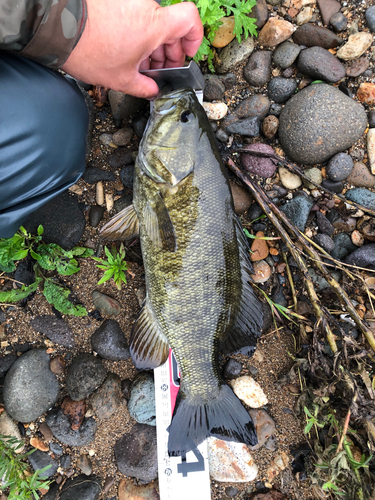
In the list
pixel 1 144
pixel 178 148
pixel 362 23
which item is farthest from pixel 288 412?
pixel 362 23

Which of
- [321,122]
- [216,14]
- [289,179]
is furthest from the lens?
[289,179]

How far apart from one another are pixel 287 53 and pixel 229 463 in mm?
4010

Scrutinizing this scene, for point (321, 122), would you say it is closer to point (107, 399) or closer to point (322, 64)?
point (322, 64)

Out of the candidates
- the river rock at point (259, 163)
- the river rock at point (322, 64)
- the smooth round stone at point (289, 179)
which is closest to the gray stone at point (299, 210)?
the smooth round stone at point (289, 179)

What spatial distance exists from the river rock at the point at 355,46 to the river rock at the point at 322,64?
0.32 ft

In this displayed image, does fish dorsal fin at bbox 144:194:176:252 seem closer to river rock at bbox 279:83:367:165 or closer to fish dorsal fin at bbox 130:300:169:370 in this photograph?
fish dorsal fin at bbox 130:300:169:370

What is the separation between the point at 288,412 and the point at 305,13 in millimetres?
3868

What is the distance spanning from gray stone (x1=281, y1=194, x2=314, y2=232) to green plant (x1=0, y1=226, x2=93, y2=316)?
1984mm

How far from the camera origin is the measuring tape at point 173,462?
2998 mm

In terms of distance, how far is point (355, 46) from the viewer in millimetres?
2908

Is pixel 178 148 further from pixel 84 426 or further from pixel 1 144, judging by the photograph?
pixel 84 426

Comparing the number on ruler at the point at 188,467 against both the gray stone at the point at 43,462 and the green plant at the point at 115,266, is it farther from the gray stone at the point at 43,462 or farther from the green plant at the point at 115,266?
the green plant at the point at 115,266

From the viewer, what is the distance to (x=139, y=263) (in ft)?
10.4

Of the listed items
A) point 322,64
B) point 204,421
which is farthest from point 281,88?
point 204,421
